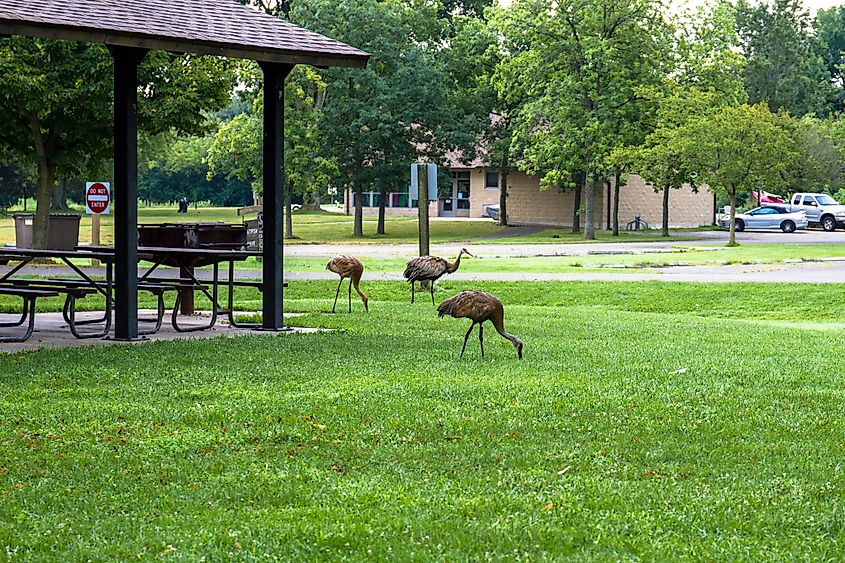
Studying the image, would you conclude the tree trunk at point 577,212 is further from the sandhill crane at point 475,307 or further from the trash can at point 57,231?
the sandhill crane at point 475,307

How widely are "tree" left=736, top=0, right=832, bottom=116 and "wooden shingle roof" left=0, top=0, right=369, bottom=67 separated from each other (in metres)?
74.5

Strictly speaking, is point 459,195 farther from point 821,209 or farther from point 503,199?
point 821,209

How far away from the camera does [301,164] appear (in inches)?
1987

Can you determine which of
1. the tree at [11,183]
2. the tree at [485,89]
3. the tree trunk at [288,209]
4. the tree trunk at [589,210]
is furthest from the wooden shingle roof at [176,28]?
the tree at [11,183]

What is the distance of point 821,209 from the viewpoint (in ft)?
192

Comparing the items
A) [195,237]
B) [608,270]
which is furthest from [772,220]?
[195,237]

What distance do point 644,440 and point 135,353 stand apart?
5670mm

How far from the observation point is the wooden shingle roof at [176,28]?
1122 centimetres

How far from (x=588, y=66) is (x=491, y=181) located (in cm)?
2176

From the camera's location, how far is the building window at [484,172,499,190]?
70.8 m

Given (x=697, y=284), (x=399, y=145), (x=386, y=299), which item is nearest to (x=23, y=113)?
(x=386, y=299)

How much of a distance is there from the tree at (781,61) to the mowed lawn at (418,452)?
7710cm

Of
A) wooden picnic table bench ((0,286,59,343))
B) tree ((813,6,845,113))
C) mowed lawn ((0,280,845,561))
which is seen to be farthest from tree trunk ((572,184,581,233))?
tree ((813,6,845,113))

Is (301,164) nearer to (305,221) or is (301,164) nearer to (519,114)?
(519,114)
